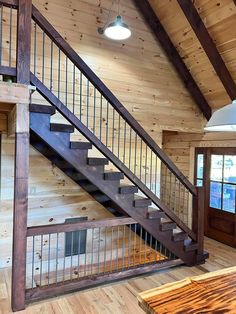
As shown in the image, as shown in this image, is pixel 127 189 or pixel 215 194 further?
pixel 215 194

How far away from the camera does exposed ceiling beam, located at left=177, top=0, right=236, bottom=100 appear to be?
12.5 ft

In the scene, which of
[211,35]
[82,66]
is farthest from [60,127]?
[211,35]

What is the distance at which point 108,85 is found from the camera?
14.2ft

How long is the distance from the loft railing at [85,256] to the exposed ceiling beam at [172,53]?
264 cm

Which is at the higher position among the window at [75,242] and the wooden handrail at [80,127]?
the wooden handrail at [80,127]

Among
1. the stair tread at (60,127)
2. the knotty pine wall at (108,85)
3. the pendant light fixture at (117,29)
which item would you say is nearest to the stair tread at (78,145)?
the stair tread at (60,127)

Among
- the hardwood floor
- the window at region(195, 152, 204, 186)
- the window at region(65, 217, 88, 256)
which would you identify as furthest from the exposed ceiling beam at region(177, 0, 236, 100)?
the window at region(65, 217, 88, 256)

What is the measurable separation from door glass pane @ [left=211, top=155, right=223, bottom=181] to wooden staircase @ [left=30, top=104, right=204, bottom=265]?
69.3 inches

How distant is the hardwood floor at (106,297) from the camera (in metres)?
2.62

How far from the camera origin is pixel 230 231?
479 centimetres

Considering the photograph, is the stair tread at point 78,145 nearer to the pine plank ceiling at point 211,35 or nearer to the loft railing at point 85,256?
the loft railing at point 85,256

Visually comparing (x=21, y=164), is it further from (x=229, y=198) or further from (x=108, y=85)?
(x=229, y=198)

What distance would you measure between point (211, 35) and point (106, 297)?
3.74m

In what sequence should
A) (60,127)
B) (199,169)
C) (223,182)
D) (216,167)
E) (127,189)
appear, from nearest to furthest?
(60,127)
(127,189)
(223,182)
(216,167)
(199,169)
